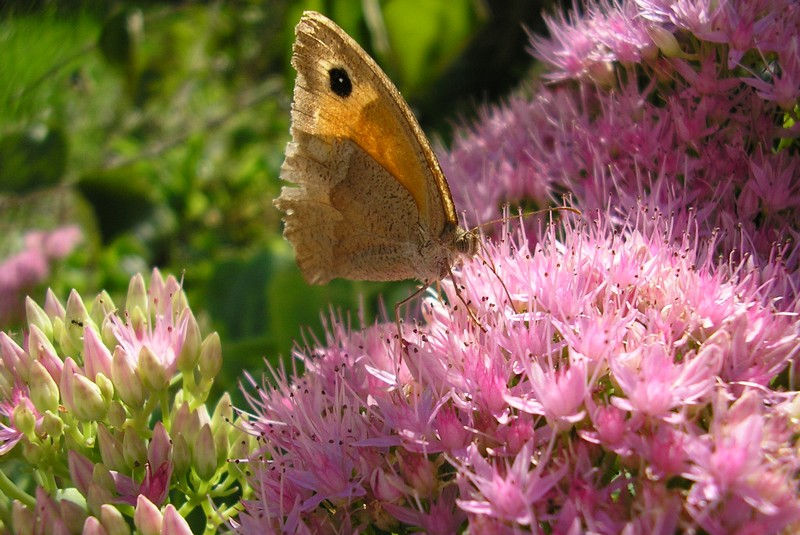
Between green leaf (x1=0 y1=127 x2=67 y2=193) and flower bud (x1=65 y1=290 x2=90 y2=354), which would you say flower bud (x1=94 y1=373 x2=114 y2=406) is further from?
green leaf (x1=0 y1=127 x2=67 y2=193)

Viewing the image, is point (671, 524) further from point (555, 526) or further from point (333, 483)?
point (333, 483)

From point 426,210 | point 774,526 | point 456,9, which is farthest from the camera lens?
point 456,9

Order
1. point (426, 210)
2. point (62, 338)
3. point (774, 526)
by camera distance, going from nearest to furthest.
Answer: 1. point (774, 526)
2. point (62, 338)
3. point (426, 210)

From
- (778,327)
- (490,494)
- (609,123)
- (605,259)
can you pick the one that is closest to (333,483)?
(490,494)

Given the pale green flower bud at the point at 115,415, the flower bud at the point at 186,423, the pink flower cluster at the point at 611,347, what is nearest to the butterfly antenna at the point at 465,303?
the pink flower cluster at the point at 611,347

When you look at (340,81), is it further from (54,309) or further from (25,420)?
(25,420)

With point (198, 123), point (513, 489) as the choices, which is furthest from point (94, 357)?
point (198, 123)
